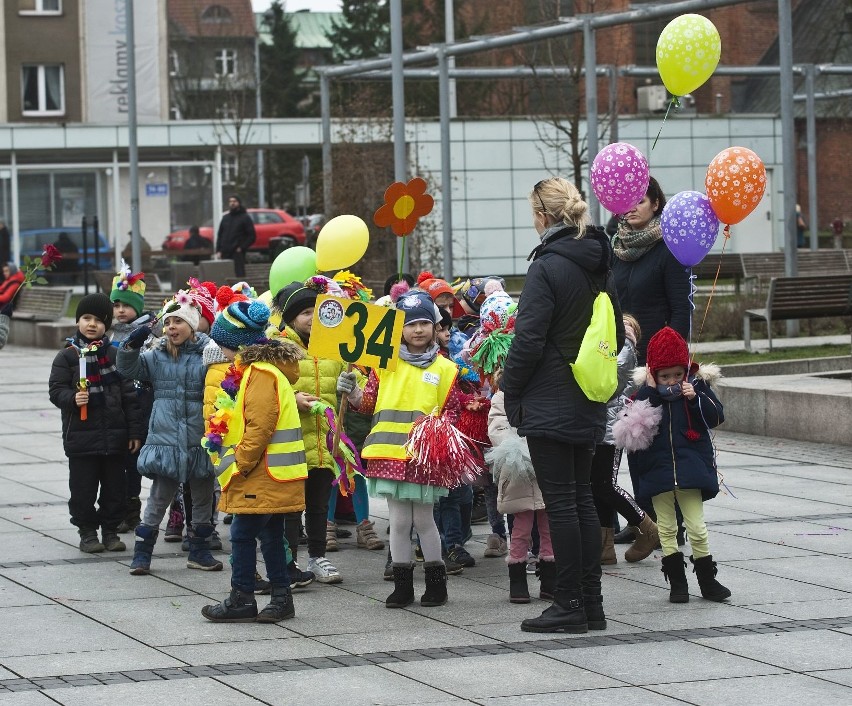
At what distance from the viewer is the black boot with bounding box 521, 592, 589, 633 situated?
7191mm

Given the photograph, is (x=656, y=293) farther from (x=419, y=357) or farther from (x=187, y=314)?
(x=187, y=314)

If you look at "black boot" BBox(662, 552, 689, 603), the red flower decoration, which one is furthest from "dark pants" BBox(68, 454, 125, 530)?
"black boot" BBox(662, 552, 689, 603)

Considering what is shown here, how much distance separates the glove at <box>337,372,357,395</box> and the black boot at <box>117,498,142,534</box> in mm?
2653

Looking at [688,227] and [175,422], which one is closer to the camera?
[688,227]

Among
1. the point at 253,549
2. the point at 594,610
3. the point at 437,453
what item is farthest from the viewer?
the point at 437,453

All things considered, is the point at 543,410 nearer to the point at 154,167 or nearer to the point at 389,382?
the point at 389,382

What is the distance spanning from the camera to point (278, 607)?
758cm

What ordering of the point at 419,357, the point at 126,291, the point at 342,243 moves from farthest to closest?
the point at 126,291
the point at 342,243
the point at 419,357

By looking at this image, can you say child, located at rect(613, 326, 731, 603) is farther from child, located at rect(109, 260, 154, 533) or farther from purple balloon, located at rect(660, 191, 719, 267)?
child, located at rect(109, 260, 154, 533)

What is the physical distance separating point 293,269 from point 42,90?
133ft

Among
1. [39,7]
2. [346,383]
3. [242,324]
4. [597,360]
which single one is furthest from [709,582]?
[39,7]

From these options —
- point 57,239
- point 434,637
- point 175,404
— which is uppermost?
point 57,239

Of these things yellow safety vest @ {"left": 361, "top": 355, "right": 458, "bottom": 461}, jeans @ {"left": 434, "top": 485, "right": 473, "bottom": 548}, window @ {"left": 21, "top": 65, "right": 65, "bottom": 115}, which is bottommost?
jeans @ {"left": 434, "top": 485, "right": 473, "bottom": 548}

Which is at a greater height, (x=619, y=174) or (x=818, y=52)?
(x=818, y=52)
